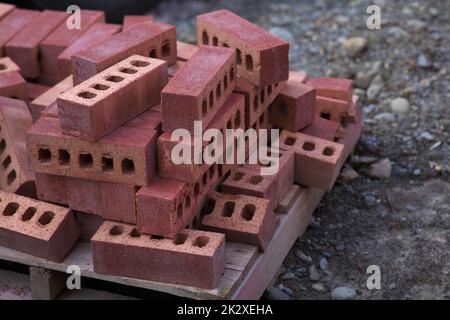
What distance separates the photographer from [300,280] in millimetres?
4672

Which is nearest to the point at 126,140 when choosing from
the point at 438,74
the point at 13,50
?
the point at 13,50

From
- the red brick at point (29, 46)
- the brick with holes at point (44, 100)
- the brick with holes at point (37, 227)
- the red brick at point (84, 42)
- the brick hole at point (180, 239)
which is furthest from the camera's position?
the red brick at point (29, 46)

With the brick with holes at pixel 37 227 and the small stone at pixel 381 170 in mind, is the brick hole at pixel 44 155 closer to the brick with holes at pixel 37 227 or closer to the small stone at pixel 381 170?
the brick with holes at pixel 37 227

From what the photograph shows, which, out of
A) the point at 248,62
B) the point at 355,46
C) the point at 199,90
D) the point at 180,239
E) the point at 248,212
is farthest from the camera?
the point at 355,46

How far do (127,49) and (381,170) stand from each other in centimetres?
A: 211

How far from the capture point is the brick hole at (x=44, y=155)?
4148 mm

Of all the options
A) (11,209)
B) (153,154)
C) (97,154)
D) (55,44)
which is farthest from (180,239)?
(55,44)

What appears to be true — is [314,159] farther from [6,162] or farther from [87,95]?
[6,162]

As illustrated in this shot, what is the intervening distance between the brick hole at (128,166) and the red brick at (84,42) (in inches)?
52.4

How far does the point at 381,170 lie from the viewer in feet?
18.5

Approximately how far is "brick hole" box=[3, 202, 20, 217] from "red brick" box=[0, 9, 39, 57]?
1555 millimetres

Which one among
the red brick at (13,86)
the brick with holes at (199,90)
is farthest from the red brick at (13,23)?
the brick with holes at (199,90)

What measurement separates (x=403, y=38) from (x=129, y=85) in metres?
3.86

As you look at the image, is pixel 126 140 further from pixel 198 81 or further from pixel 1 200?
pixel 1 200
